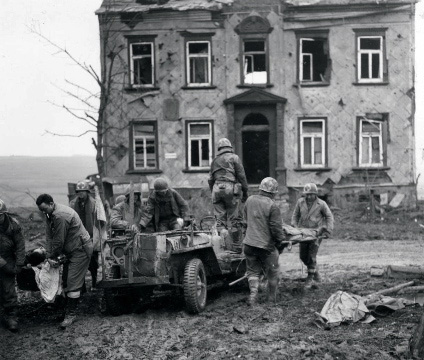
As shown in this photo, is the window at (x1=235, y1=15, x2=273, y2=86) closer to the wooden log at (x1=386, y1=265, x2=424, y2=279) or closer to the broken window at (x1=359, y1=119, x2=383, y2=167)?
the broken window at (x1=359, y1=119, x2=383, y2=167)

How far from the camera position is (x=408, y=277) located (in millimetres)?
11492

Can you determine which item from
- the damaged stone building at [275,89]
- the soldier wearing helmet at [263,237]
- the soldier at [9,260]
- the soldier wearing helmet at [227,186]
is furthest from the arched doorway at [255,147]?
the soldier at [9,260]

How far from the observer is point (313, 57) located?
2462 cm

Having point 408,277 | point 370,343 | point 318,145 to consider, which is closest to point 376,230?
point 318,145

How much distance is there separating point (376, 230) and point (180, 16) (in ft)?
35.1

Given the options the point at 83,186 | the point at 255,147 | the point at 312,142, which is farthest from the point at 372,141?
the point at 83,186

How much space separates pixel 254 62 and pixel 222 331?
17.3 m

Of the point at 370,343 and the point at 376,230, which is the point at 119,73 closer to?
the point at 376,230

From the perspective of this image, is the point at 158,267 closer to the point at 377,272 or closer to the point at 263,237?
the point at 263,237

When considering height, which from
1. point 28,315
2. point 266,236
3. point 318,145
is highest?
point 318,145

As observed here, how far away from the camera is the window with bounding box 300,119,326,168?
24203 millimetres

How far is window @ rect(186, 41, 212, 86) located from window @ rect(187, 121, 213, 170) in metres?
1.54

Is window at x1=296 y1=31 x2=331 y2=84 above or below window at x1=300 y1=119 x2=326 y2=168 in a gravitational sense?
above

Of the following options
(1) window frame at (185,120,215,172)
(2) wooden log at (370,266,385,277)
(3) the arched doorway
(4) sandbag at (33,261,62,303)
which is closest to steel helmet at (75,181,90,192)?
(4) sandbag at (33,261,62,303)
